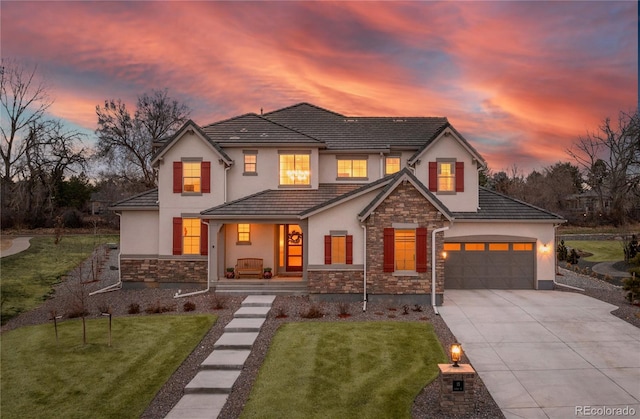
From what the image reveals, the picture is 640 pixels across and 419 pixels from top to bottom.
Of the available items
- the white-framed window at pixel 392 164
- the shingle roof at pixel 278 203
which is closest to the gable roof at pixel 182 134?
the shingle roof at pixel 278 203

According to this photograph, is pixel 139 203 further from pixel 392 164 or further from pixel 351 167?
pixel 392 164

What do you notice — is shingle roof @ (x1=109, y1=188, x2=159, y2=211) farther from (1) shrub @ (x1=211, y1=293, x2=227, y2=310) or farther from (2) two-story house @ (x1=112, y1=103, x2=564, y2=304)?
(1) shrub @ (x1=211, y1=293, x2=227, y2=310)

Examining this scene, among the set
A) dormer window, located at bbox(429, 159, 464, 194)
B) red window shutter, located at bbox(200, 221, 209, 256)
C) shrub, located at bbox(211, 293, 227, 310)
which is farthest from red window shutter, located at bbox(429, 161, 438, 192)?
Answer: red window shutter, located at bbox(200, 221, 209, 256)

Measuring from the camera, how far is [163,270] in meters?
17.8

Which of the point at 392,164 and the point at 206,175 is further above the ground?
the point at 392,164

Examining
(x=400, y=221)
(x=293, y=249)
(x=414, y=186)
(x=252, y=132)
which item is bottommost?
(x=293, y=249)

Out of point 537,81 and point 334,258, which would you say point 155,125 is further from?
point 537,81

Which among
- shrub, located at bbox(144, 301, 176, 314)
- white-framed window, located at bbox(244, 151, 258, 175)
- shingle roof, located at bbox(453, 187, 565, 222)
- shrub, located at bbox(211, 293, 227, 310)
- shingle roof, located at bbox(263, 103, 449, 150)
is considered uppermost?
shingle roof, located at bbox(263, 103, 449, 150)

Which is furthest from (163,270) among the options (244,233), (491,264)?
(491,264)

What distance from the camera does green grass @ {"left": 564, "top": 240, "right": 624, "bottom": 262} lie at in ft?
95.0

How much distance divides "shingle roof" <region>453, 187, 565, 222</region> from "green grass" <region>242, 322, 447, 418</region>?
25.7 feet

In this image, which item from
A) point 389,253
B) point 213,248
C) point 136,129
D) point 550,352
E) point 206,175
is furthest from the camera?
point 136,129

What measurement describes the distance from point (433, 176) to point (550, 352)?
403 inches

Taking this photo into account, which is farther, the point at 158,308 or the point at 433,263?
the point at 433,263
